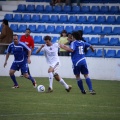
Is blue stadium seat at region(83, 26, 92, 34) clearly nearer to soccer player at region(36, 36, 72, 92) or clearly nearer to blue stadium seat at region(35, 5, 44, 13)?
blue stadium seat at region(35, 5, 44, 13)

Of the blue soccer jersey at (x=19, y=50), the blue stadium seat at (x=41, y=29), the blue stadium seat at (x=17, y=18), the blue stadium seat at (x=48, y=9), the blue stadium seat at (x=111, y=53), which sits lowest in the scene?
the blue stadium seat at (x=111, y=53)

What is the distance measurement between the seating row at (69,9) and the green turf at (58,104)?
11762 mm

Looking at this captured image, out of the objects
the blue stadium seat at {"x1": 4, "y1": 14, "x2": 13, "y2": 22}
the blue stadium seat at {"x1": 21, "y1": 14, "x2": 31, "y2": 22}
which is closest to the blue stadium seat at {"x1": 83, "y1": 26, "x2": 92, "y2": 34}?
the blue stadium seat at {"x1": 21, "y1": 14, "x2": 31, "y2": 22}

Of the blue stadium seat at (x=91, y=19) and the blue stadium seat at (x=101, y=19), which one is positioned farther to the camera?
the blue stadium seat at (x=91, y=19)

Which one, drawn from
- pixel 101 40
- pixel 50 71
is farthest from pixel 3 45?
pixel 50 71

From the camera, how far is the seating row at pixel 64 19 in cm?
3250

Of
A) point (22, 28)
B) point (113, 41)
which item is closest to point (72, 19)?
point (22, 28)

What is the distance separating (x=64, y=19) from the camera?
33.6 metres

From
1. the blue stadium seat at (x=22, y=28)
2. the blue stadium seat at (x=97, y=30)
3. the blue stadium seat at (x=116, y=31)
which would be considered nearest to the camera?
the blue stadium seat at (x=116, y=31)

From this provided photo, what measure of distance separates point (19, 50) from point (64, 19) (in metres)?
12.9

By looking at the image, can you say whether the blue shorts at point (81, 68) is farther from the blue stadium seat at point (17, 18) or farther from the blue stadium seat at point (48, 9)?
the blue stadium seat at point (17, 18)

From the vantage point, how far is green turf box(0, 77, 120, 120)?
13902mm

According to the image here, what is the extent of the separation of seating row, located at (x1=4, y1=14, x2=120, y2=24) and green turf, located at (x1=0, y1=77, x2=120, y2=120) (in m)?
10.8

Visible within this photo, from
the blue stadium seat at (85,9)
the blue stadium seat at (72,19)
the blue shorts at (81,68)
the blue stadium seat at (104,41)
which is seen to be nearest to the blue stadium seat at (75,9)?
the blue stadium seat at (85,9)
